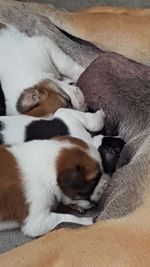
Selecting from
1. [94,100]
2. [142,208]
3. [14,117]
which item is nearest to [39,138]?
[14,117]

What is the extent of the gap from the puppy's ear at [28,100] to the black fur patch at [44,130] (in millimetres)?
180

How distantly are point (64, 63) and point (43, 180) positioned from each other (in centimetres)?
67

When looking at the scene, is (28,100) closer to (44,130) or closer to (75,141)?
(44,130)

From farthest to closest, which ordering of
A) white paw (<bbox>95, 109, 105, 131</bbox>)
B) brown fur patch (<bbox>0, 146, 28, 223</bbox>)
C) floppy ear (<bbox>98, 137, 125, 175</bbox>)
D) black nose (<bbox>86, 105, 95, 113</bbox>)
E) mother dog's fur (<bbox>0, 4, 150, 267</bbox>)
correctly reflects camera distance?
black nose (<bbox>86, 105, 95, 113</bbox>), white paw (<bbox>95, 109, 105, 131</bbox>), floppy ear (<bbox>98, 137, 125, 175</bbox>), brown fur patch (<bbox>0, 146, 28, 223</bbox>), mother dog's fur (<bbox>0, 4, 150, 267</bbox>)

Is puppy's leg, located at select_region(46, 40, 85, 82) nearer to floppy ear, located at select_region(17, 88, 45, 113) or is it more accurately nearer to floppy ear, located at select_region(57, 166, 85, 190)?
floppy ear, located at select_region(17, 88, 45, 113)

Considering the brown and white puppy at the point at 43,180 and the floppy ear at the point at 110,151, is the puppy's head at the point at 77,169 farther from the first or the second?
the floppy ear at the point at 110,151

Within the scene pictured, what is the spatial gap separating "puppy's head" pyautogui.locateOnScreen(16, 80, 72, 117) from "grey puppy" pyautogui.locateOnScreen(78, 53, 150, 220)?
0.11 metres

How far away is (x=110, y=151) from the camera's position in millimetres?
2584

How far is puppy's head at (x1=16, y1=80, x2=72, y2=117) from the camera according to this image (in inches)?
109

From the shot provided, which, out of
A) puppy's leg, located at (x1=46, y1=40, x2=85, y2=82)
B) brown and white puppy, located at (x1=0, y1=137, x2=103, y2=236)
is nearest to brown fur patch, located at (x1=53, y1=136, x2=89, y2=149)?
brown and white puppy, located at (x1=0, y1=137, x2=103, y2=236)

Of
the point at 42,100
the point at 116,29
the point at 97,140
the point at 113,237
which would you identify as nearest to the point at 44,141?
the point at 97,140

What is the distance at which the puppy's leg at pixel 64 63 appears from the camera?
292cm

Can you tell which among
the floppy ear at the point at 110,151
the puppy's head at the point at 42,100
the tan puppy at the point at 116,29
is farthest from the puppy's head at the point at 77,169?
the tan puppy at the point at 116,29

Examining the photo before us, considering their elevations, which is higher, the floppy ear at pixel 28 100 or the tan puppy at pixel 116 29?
the tan puppy at pixel 116 29
